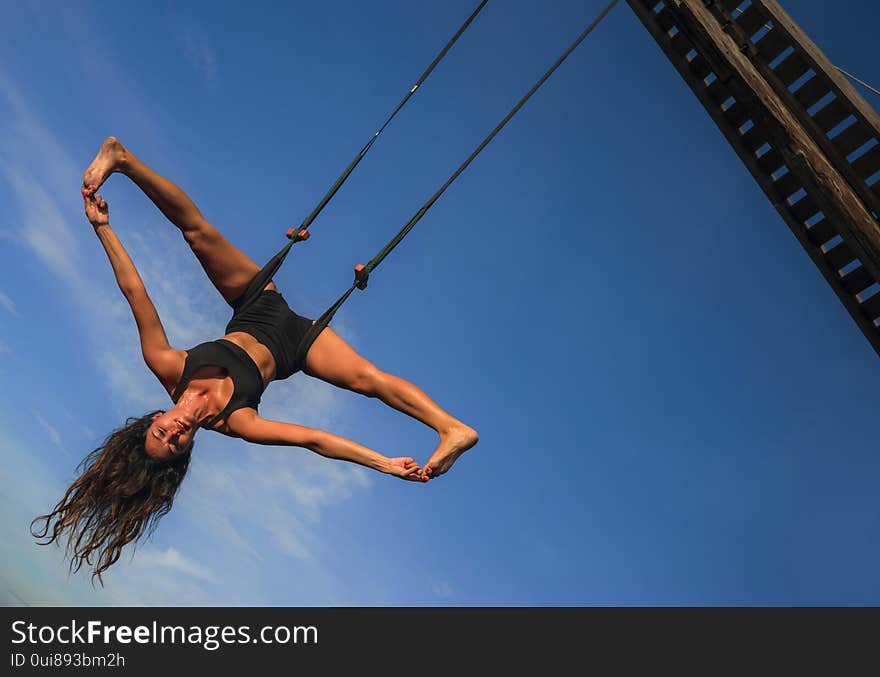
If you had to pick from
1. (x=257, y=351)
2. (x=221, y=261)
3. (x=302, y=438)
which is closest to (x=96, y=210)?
(x=221, y=261)

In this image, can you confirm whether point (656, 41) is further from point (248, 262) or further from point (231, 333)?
point (231, 333)

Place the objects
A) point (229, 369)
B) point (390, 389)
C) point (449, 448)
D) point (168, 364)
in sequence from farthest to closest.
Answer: point (390, 389)
point (229, 369)
point (168, 364)
point (449, 448)

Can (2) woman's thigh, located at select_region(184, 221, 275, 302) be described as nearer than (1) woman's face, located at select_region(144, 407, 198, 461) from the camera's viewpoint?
No

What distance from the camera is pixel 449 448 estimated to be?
391 centimetres

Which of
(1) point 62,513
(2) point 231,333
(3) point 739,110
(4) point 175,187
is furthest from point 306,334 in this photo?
(3) point 739,110

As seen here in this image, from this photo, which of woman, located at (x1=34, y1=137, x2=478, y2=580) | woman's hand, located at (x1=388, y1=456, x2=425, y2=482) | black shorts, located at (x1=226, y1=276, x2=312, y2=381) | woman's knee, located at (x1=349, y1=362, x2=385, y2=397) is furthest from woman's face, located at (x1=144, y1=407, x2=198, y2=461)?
woman's hand, located at (x1=388, y1=456, x2=425, y2=482)

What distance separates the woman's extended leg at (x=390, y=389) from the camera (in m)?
3.94

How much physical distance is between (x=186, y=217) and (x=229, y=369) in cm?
110

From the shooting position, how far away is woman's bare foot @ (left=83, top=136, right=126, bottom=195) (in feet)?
12.9

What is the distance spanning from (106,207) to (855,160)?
189 inches

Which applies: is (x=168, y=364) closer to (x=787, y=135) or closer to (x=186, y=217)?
(x=186, y=217)

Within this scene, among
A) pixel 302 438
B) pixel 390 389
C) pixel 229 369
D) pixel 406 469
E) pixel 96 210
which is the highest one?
pixel 96 210

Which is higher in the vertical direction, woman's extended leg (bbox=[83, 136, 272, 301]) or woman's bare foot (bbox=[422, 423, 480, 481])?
woman's extended leg (bbox=[83, 136, 272, 301])

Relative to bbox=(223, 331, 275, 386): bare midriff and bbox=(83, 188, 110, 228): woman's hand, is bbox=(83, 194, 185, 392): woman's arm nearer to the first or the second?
bbox=(83, 188, 110, 228): woman's hand
